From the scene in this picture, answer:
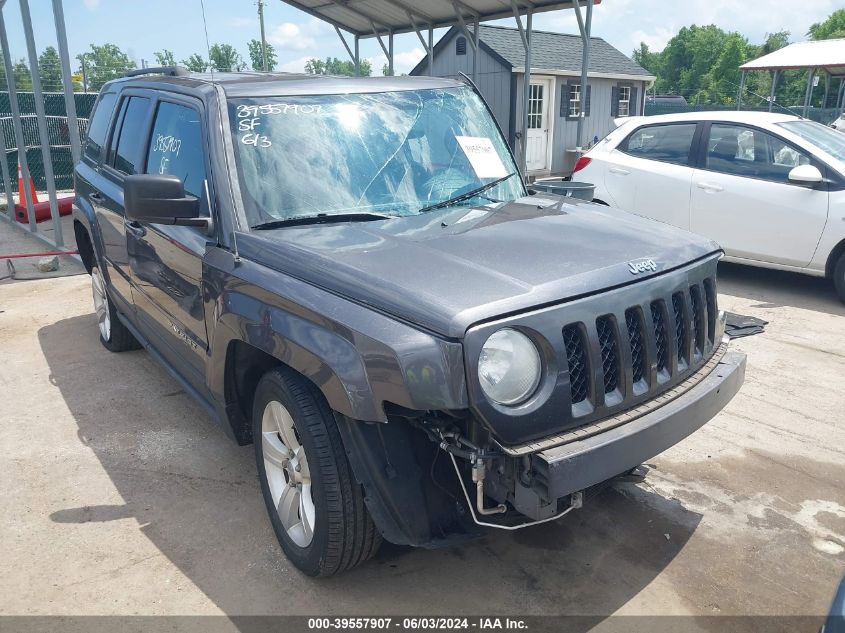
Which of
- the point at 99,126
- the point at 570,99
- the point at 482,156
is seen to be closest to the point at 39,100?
the point at 99,126

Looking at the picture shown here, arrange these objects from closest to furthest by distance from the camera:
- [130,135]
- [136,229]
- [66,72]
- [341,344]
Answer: [341,344] → [136,229] → [130,135] → [66,72]

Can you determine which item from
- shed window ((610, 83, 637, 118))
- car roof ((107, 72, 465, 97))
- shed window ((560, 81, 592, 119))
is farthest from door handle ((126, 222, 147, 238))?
shed window ((610, 83, 637, 118))

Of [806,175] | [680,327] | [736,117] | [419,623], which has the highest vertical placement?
[736,117]

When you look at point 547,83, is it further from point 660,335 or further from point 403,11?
point 660,335

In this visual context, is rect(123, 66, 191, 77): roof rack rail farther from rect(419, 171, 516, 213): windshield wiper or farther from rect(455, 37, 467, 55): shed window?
rect(455, 37, 467, 55): shed window

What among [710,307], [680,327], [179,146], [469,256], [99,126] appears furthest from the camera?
[99,126]

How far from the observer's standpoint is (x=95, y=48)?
6078cm

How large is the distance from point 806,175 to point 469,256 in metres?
5.09

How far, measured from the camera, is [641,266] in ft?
8.78

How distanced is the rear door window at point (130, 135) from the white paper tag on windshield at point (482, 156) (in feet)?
6.25

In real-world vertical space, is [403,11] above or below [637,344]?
above

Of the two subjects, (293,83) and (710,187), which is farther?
(710,187)

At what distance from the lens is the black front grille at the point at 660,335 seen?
106 inches

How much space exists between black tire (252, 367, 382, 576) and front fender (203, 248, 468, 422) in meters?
0.15
